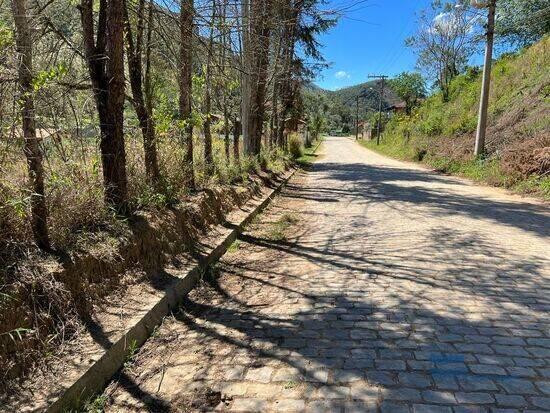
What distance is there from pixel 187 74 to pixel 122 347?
16.9ft

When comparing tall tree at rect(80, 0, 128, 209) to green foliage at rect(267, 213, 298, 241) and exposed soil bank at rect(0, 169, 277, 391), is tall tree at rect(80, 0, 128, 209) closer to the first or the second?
exposed soil bank at rect(0, 169, 277, 391)

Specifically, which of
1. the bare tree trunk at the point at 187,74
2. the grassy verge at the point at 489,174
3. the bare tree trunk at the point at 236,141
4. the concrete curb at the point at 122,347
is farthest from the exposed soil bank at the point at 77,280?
the grassy verge at the point at 489,174

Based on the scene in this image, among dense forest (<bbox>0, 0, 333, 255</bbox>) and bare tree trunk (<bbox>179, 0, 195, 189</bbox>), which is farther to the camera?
bare tree trunk (<bbox>179, 0, 195, 189</bbox>)

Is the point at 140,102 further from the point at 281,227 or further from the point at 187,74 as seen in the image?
the point at 281,227

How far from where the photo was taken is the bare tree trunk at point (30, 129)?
375cm

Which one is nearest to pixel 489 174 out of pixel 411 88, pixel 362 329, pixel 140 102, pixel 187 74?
pixel 187 74

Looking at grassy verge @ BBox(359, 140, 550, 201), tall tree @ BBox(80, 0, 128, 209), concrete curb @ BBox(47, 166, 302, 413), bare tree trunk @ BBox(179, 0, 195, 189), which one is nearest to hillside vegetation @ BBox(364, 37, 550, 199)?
grassy verge @ BBox(359, 140, 550, 201)

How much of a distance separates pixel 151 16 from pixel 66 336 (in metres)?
4.40

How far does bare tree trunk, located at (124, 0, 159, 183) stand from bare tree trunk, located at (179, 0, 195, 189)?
0.57 m

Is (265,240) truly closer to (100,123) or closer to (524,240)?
(100,123)

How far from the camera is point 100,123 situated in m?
5.38

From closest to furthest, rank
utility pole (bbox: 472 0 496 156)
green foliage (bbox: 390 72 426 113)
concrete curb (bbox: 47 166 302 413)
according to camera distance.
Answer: concrete curb (bbox: 47 166 302 413) → utility pole (bbox: 472 0 496 156) → green foliage (bbox: 390 72 426 113)

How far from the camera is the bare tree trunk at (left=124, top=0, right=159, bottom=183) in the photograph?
6504mm

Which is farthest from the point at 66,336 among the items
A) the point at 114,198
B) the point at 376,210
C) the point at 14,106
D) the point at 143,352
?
the point at 376,210
